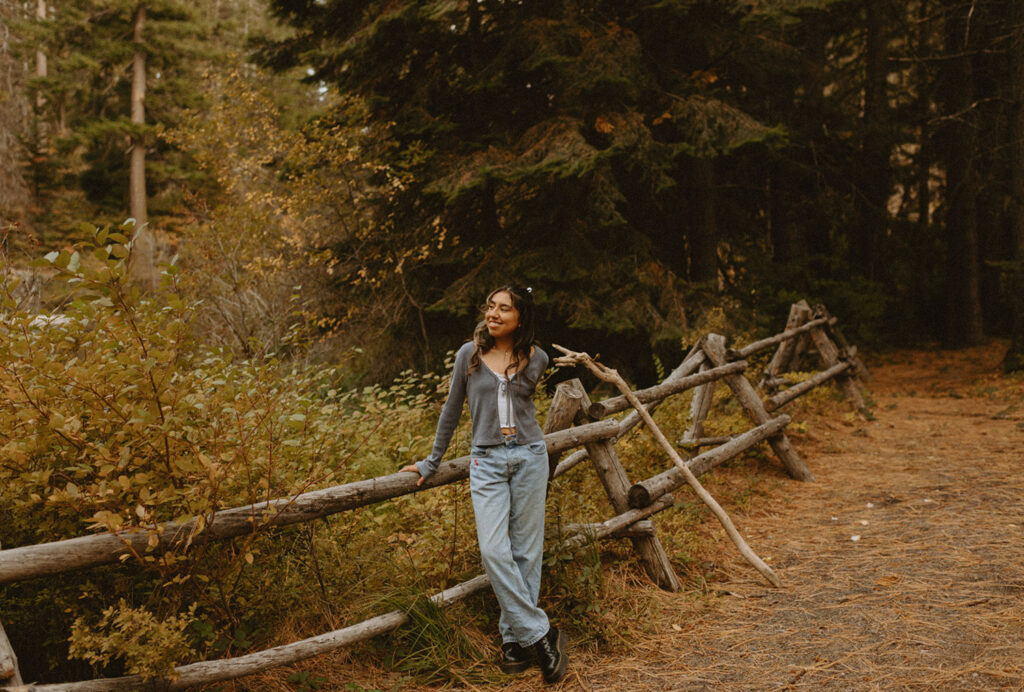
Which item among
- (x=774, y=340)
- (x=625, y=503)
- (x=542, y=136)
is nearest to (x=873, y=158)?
(x=774, y=340)

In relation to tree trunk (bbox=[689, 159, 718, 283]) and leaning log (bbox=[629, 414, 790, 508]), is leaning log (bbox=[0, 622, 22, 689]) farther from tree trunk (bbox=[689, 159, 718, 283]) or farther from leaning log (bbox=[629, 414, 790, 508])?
tree trunk (bbox=[689, 159, 718, 283])

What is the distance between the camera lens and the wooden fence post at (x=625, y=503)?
432 cm

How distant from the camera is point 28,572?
2.51 metres

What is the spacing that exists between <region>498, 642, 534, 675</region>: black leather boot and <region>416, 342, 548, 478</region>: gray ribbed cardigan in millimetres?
1007

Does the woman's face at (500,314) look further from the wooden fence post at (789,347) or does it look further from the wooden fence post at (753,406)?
the wooden fence post at (789,347)

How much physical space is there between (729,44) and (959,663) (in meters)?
9.48

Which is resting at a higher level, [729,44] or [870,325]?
[729,44]

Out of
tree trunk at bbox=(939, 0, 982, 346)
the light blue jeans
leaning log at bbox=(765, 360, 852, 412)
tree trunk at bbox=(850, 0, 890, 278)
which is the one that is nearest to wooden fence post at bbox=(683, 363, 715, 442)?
leaning log at bbox=(765, 360, 852, 412)

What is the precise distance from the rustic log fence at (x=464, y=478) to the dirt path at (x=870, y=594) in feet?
1.90

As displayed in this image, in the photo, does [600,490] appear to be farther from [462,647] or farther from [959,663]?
[959,663]

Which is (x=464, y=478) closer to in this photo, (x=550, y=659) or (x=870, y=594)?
(x=550, y=659)

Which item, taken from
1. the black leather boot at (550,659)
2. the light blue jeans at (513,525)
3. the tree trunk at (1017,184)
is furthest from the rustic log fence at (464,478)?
the tree trunk at (1017,184)

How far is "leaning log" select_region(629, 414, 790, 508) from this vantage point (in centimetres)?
431

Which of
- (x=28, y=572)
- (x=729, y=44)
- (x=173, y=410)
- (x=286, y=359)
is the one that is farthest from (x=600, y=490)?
(x=729, y=44)
